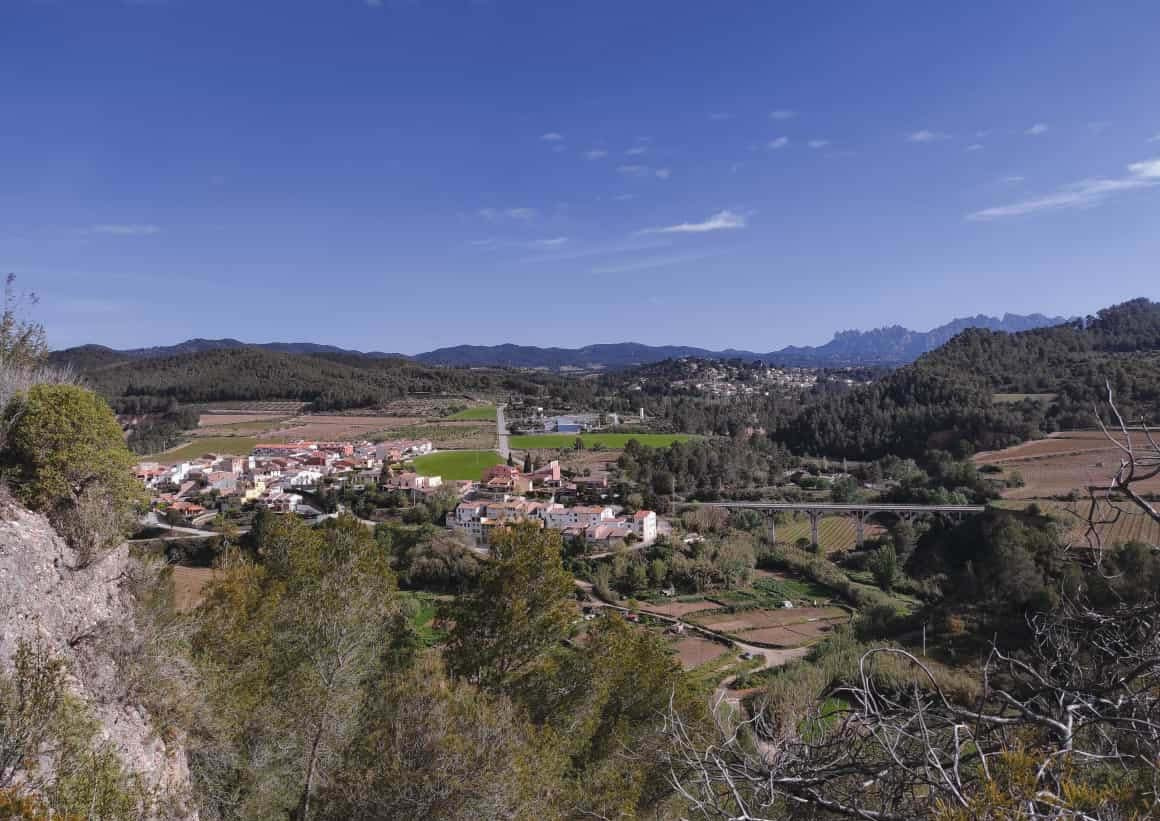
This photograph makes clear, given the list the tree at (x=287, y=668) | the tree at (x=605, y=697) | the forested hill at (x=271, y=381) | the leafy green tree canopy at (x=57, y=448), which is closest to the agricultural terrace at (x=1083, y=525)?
the tree at (x=605, y=697)

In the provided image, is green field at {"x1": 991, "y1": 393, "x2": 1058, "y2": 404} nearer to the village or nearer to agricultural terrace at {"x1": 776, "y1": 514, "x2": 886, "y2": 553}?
agricultural terrace at {"x1": 776, "y1": 514, "x2": 886, "y2": 553}

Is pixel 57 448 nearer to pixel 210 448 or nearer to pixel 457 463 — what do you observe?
pixel 457 463

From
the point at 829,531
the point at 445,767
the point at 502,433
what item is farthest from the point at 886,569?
the point at 502,433

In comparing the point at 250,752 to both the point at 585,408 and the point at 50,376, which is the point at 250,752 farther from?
the point at 585,408

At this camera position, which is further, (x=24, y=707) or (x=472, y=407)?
(x=472, y=407)

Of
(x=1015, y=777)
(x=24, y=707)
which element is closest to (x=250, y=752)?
(x=24, y=707)

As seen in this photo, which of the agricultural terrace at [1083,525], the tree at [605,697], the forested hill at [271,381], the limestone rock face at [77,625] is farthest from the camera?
the forested hill at [271,381]

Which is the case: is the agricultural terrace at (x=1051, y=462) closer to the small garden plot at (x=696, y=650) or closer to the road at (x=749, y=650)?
the road at (x=749, y=650)
